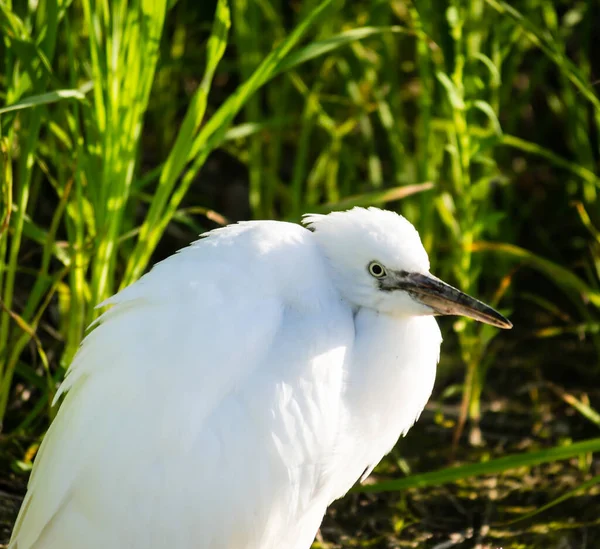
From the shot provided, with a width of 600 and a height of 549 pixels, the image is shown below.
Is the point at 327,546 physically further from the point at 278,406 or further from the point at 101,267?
the point at 101,267

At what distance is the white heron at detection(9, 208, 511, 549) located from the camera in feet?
6.55

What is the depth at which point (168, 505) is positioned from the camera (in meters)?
1.99

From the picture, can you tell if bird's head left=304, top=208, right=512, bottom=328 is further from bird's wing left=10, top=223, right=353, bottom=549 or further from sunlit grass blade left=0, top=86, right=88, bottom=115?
sunlit grass blade left=0, top=86, right=88, bottom=115

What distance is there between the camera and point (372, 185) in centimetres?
346

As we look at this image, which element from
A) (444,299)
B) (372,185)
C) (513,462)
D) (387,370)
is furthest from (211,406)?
(372,185)

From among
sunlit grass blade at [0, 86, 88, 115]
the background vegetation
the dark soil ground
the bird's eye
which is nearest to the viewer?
sunlit grass blade at [0, 86, 88, 115]

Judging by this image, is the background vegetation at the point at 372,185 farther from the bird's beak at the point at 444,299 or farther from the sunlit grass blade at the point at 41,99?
the bird's beak at the point at 444,299

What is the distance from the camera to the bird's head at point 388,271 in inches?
86.0

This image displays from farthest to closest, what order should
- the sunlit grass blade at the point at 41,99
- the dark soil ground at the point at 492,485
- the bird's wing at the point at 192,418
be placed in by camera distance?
the dark soil ground at the point at 492,485, the sunlit grass blade at the point at 41,99, the bird's wing at the point at 192,418

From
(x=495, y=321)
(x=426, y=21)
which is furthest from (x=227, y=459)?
(x=426, y=21)

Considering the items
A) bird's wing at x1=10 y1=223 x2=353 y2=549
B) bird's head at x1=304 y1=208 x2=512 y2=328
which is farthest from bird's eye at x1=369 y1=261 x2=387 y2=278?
bird's wing at x1=10 y1=223 x2=353 y2=549

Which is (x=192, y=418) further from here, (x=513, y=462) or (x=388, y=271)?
(x=513, y=462)

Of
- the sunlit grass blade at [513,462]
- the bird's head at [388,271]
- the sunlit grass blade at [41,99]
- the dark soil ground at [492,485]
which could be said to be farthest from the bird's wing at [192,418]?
the dark soil ground at [492,485]

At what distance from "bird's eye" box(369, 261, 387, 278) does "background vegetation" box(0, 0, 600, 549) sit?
471 millimetres
